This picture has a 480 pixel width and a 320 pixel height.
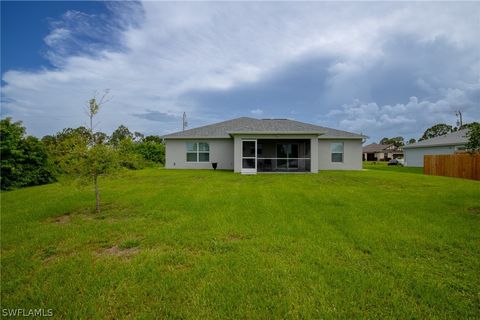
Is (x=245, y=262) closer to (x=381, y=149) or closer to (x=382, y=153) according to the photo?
(x=382, y=153)

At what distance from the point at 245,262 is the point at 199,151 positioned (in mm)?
18299

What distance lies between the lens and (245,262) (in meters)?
3.68

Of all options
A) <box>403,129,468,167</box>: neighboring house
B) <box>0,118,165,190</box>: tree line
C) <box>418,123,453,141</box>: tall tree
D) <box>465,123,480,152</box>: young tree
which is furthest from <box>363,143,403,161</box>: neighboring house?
<box>465,123,480,152</box>: young tree

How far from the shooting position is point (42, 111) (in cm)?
1631

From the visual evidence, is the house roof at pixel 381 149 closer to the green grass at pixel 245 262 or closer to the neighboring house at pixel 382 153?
the neighboring house at pixel 382 153

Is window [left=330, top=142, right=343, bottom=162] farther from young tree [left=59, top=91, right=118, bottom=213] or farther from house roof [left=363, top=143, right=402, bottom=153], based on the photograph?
house roof [left=363, top=143, right=402, bottom=153]

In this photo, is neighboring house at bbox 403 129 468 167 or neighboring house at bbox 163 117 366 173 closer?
neighboring house at bbox 163 117 366 173

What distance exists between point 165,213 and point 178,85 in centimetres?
2095

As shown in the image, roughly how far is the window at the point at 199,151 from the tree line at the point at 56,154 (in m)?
7.46

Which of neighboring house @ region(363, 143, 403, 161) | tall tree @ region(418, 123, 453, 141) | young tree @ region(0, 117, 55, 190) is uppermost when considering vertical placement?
tall tree @ region(418, 123, 453, 141)

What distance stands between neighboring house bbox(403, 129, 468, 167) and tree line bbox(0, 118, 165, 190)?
2667cm

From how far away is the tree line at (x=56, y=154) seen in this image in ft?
21.4

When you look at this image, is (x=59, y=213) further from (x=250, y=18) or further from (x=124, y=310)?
(x=250, y=18)

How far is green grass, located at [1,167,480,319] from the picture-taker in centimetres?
270
